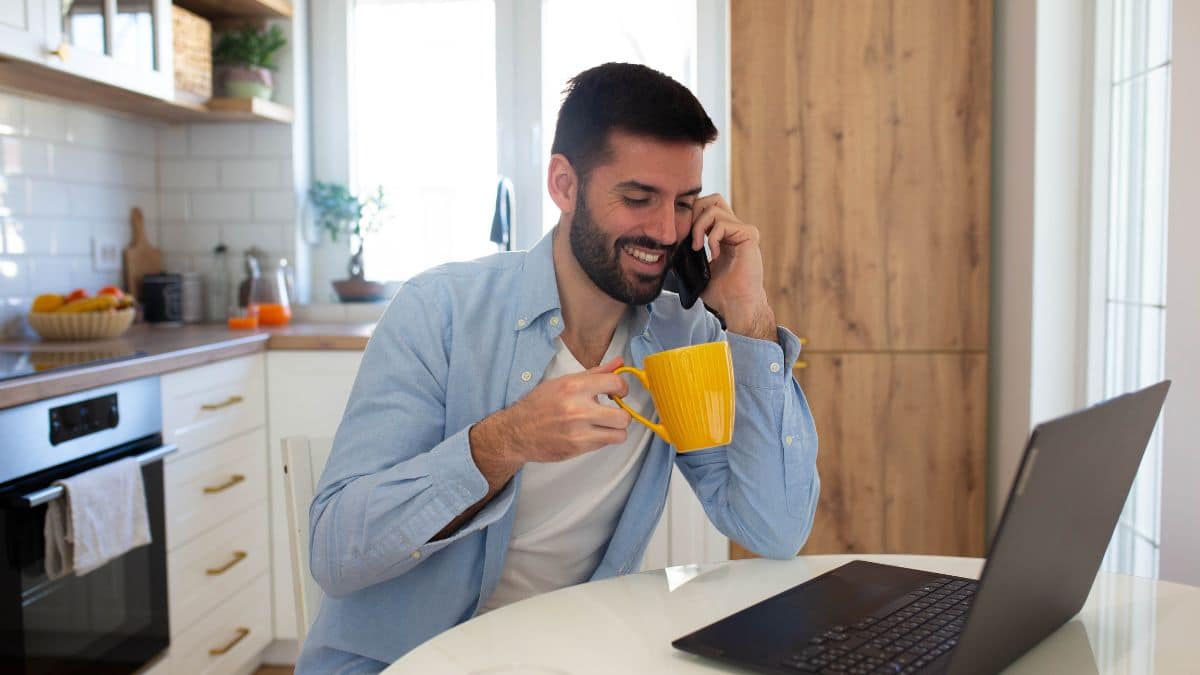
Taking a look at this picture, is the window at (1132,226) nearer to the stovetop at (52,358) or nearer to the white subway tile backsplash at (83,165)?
the stovetop at (52,358)

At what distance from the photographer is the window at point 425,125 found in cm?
374

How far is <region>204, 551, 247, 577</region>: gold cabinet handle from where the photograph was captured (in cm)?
276

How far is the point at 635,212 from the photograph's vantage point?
4.91 ft

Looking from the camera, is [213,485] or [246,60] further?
[246,60]

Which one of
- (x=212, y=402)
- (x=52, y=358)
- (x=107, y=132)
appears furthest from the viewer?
(x=107, y=132)

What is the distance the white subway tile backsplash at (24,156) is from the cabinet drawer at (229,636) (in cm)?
126

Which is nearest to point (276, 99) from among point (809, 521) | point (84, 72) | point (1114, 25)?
Answer: point (84, 72)

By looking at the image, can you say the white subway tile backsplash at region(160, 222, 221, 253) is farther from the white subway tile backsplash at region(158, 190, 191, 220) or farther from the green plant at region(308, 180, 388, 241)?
the green plant at region(308, 180, 388, 241)

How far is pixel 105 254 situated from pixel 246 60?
75 centimetres

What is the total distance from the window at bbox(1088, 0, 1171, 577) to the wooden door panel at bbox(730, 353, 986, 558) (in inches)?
16.5

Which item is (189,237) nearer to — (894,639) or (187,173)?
(187,173)

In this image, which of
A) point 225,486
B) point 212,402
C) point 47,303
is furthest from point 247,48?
point 225,486

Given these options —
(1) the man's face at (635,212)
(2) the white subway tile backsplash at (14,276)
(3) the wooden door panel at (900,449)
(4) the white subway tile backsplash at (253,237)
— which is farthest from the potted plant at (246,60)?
(1) the man's face at (635,212)

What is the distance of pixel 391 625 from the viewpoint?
1.37 meters
